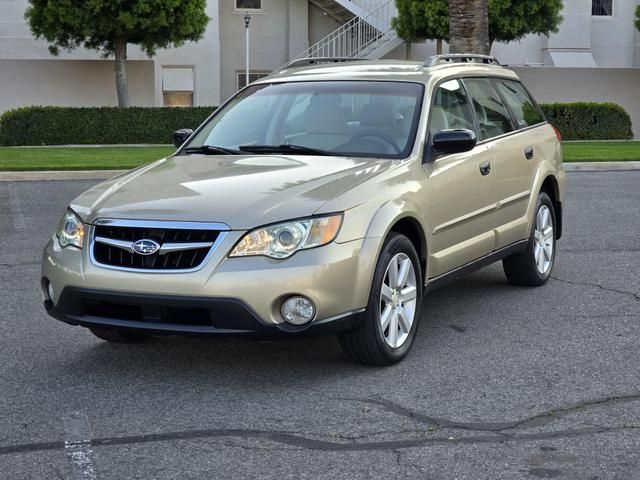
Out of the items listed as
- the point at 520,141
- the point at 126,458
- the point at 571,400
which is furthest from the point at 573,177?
the point at 126,458

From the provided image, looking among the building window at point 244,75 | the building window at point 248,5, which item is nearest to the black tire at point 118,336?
the building window at point 244,75

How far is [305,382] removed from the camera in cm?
597

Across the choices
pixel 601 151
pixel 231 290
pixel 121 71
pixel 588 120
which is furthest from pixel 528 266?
pixel 121 71

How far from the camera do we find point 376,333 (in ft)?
19.7

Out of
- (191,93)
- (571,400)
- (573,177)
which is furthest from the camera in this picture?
(191,93)

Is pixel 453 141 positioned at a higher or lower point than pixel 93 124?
higher

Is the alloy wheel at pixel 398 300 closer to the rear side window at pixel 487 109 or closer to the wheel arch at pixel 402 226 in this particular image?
the wheel arch at pixel 402 226

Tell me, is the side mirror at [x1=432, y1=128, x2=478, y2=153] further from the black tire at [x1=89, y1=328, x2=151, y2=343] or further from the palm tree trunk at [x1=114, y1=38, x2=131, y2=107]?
the palm tree trunk at [x1=114, y1=38, x2=131, y2=107]

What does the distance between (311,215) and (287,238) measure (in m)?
0.18

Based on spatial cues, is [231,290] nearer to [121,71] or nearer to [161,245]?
[161,245]

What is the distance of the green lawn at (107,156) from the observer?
62.9 ft

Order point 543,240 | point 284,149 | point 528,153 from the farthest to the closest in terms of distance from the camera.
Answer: point 543,240 → point 528,153 → point 284,149

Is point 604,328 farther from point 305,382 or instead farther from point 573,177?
point 573,177

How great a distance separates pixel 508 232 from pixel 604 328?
1.05 metres
